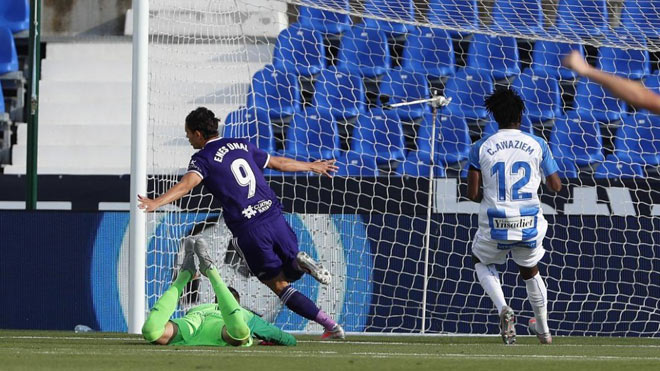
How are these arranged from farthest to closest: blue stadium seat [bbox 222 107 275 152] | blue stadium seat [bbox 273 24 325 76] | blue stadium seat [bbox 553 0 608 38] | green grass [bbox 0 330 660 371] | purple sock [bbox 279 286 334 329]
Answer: blue stadium seat [bbox 273 24 325 76] → blue stadium seat [bbox 222 107 275 152] → blue stadium seat [bbox 553 0 608 38] → purple sock [bbox 279 286 334 329] → green grass [bbox 0 330 660 371]

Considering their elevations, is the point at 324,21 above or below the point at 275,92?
above

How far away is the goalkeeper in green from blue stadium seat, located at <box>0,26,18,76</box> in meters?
8.57

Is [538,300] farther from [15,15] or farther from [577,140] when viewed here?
[15,15]

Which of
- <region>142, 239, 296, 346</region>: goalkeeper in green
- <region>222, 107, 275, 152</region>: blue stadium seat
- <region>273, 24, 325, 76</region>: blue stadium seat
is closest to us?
<region>142, 239, 296, 346</region>: goalkeeper in green

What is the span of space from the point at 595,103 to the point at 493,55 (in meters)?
1.28

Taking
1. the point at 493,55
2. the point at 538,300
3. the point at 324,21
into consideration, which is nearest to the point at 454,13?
the point at 493,55

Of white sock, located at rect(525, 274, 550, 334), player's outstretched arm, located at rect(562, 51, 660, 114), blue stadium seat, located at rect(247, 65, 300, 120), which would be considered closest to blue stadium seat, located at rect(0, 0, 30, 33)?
blue stadium seat, located at rect(247, 65, 300, 120)

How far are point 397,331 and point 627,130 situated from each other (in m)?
4.19

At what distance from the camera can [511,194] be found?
7820 millimetres

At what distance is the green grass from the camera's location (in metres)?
5.28

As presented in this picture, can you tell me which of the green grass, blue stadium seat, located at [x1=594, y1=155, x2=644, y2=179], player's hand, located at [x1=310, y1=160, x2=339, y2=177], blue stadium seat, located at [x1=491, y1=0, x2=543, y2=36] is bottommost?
the green grass

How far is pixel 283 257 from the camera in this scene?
25.1 feet

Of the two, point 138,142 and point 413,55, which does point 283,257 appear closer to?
point 138,142

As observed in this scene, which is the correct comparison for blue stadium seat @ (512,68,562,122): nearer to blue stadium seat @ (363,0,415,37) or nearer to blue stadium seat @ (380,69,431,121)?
blue stadium seat @ (380,69,431,121)
